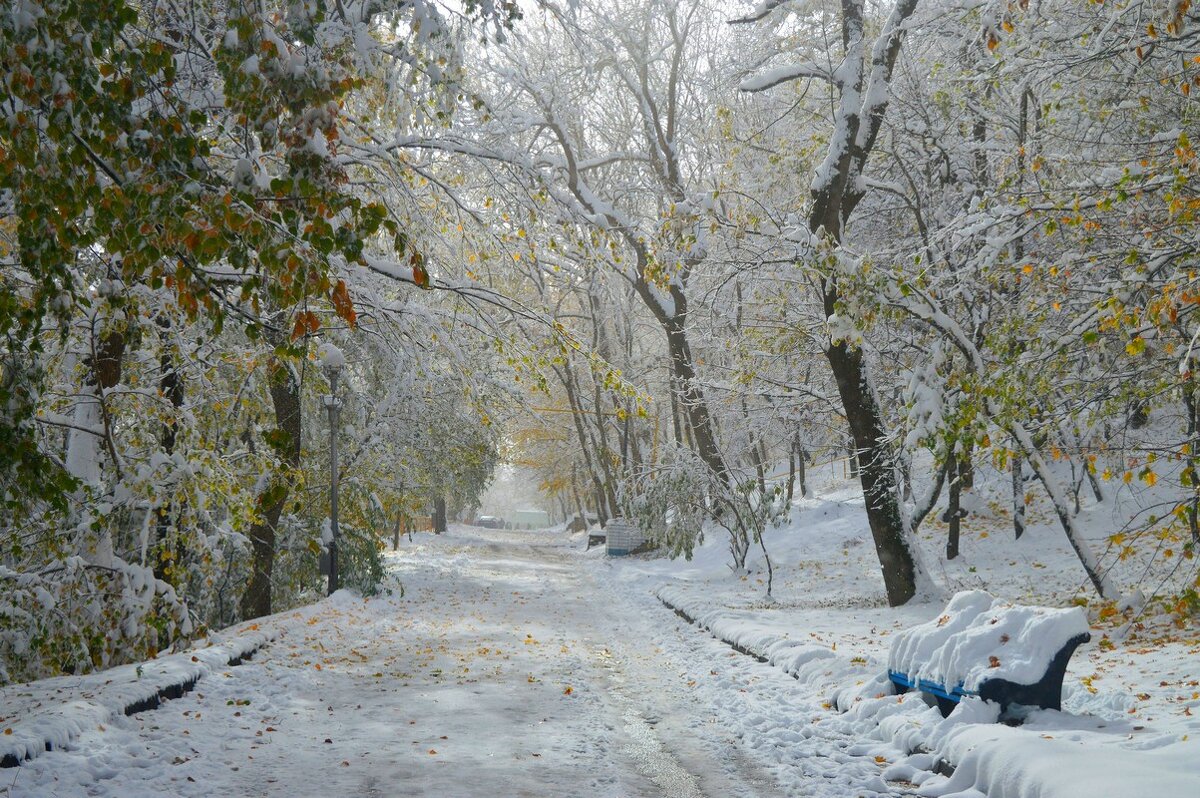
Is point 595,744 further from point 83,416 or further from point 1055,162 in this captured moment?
point 1055,162

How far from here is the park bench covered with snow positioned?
20.4 feet

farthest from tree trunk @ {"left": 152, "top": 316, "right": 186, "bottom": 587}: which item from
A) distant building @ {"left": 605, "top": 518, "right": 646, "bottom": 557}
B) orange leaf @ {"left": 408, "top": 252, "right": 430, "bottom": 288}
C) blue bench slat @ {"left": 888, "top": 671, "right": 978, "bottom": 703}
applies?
distant building @ {"left": 605, "top": 518, "right": 646, "bottom": 557}

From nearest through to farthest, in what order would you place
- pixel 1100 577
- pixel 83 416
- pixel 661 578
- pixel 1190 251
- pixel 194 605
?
pixel 1190 251, pixel 83 416, pixel 1100 577, pixel 194 605, pixel 661 578

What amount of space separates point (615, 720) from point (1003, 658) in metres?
3.16

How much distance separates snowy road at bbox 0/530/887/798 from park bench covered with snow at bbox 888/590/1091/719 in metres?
0.83

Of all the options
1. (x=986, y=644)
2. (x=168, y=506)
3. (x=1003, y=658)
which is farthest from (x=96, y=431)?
(x=1003, y=658)

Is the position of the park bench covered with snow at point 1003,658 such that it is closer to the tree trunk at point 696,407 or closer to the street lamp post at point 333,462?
the street lamp post at point 333,462

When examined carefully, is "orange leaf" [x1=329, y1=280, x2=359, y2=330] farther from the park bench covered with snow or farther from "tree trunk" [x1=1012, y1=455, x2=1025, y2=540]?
"tree trunk" [x1=1012, y1=455, x2=1025, y2=540]

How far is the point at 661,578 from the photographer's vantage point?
22.8m

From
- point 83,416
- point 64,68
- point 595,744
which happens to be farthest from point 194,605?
point 64,68

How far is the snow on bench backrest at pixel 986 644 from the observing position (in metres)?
6.23

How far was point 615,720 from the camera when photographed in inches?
308

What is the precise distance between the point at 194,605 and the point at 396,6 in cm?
1130

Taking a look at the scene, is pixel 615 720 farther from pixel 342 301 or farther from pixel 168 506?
pixel 168 506
